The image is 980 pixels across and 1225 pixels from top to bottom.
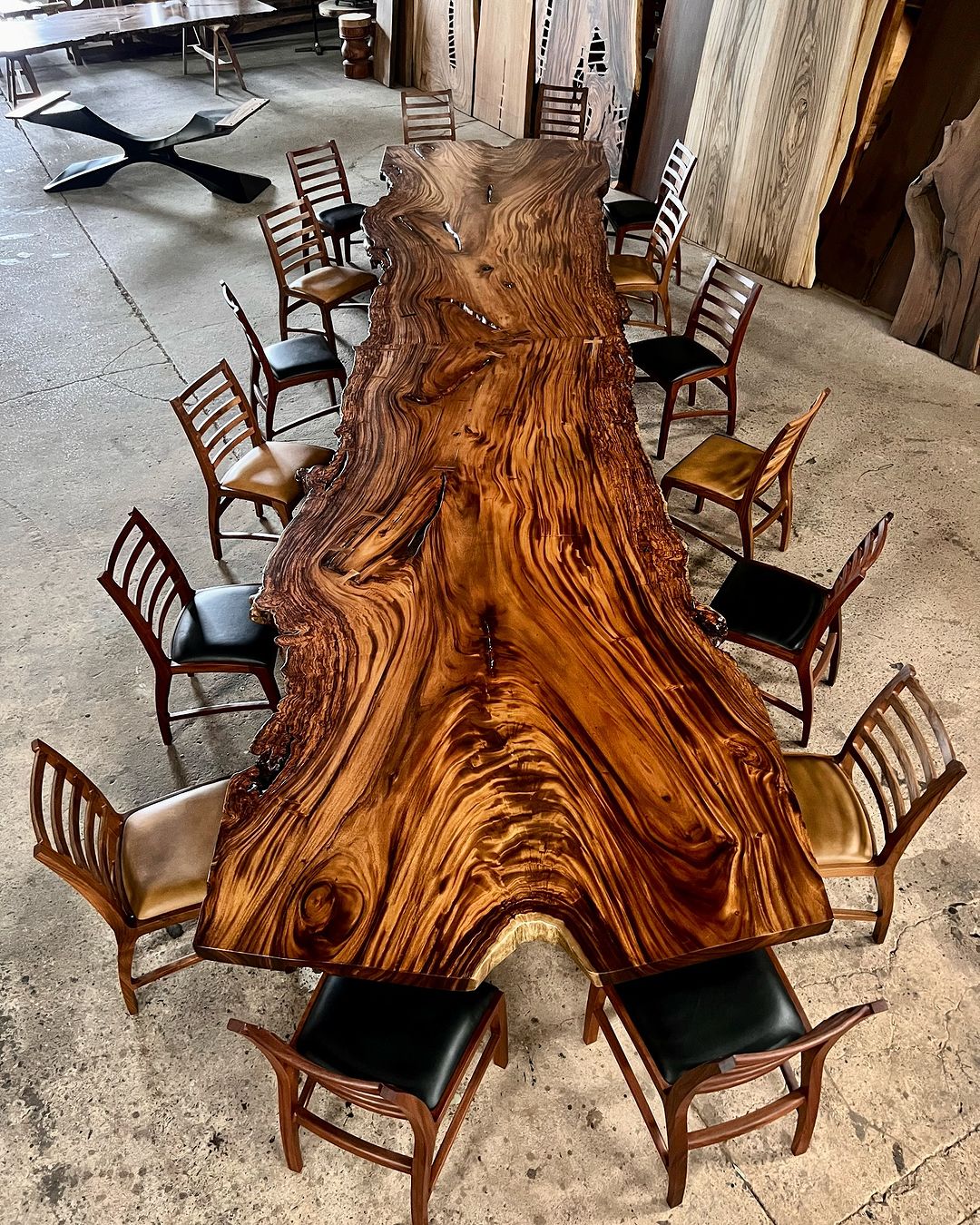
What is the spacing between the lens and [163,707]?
265cm

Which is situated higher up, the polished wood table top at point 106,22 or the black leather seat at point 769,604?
the polished wood table top at point 106,22

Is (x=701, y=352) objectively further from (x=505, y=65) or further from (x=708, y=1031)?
(x=505, y=65)

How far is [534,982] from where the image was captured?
2221 mm

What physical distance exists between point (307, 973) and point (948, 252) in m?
4.45

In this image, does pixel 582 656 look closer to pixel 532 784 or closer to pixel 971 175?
pixel 532 784

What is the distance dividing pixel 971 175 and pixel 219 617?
13.3ft

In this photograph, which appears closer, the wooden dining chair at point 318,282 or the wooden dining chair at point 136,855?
the wooden dining chair at point 136,855

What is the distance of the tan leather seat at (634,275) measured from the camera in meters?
4.17

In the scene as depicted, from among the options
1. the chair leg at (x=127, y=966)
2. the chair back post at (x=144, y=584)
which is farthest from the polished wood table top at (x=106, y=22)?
the chair leg at (x=127, y=966)

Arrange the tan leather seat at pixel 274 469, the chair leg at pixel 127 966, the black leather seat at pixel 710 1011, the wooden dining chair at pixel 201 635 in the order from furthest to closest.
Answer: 1. the tan leather seat at pixel 274 469
2. the wooden dining chair at pixel 201 635
3. the chair leg at pixel 127 966
4. the black leather seat at pixel 710 1011

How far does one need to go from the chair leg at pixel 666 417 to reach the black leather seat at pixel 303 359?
139 cm

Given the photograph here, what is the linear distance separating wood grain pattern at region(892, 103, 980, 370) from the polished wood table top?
5.14 metres

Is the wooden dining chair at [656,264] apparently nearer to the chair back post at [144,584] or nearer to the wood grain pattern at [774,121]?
the wood grain pattern at [774,121]

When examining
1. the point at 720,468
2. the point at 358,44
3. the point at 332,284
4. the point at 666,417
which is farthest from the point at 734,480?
the point at 358,44
